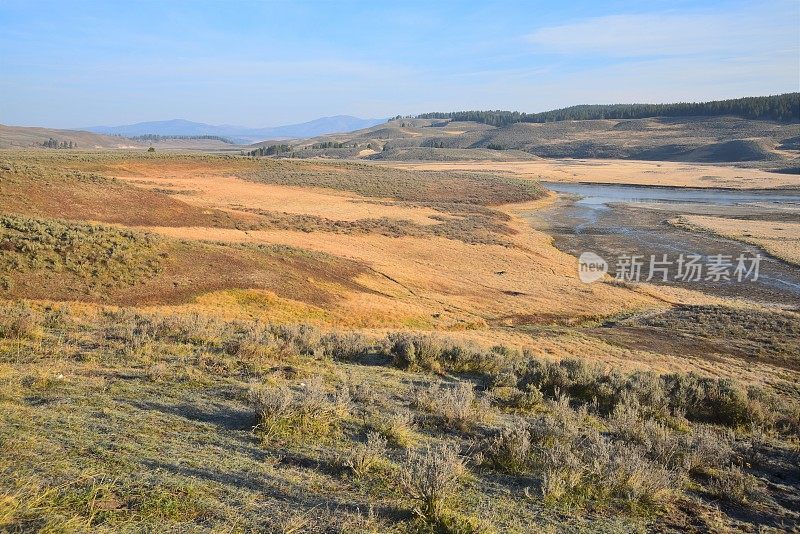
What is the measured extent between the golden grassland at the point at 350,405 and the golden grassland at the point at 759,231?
63.4ft

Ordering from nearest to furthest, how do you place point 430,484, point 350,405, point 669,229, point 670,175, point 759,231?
point 430,484 → point 350,405 → point 759,231 → point 669,229 → point 670,175

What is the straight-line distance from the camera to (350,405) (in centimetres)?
727

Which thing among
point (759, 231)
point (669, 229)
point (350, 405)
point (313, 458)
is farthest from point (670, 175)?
point (313, 458)

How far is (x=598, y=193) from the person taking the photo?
81812 mm

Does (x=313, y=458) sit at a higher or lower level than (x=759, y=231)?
higher

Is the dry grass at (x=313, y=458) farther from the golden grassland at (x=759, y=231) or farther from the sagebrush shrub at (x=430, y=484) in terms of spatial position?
the golden grassland at (x=759, y=231)

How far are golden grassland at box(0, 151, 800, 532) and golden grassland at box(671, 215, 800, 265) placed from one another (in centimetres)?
1932

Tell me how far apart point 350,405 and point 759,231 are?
52.3m

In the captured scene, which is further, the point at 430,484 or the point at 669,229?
the point at 669,229

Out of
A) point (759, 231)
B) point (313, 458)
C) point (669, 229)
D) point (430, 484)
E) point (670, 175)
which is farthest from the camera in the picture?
point (670, 175)

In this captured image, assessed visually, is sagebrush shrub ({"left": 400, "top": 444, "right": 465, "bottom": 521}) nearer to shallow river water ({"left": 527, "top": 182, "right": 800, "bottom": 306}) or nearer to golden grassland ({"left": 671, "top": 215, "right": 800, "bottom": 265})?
shallow river water ({"left": 527, "top": 182, "right": 800, "bottom": 306})

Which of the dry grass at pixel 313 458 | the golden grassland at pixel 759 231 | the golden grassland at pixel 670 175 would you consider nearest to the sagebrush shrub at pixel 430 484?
the dry grass at pixel 313 458

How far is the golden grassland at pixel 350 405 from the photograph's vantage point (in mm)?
4633

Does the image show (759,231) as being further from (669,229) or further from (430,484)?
(430,484)
